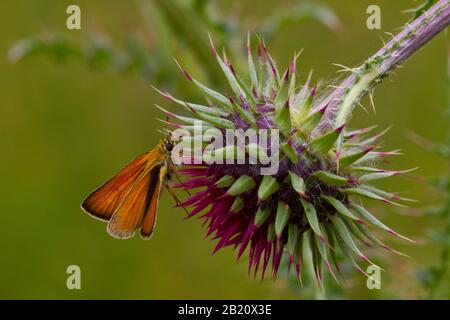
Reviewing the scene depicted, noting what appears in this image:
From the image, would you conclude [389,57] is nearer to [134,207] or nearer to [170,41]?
[134,207]

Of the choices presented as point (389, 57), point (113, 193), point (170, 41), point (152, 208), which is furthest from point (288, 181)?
point (170, 41)

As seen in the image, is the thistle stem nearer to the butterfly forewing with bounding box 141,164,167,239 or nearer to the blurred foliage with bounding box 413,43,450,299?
the butterfly forewing with bounding box 141,164,167,239

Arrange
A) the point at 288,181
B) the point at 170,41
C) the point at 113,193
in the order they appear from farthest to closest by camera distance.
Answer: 1. the point at 170,41
2. the point at 113,193
3. the point at 288,181

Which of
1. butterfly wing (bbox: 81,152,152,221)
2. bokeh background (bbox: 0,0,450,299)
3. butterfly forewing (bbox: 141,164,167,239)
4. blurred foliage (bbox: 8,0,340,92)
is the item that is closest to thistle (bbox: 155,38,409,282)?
butterfly forewing (bbox: 141,164,167,239)

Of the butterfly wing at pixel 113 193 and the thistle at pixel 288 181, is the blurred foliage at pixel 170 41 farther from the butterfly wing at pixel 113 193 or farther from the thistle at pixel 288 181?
the thistle at pixel 288 181

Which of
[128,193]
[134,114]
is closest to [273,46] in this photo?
[134,114]

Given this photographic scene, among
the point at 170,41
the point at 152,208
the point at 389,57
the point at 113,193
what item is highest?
the point at 170,41
